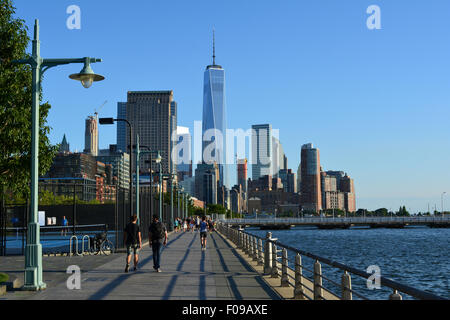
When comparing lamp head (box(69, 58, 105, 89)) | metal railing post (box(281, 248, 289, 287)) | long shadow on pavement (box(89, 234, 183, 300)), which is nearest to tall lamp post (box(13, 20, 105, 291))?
lamp head (box(69, 58, 105, 89))

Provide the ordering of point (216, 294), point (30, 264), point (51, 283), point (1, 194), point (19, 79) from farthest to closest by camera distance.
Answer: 1. point (1, 194)
2. point (19, 79)
3. point (51, 283)
4. point (30, 264)
5. point (216, 294)

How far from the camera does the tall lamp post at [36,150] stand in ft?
47.1

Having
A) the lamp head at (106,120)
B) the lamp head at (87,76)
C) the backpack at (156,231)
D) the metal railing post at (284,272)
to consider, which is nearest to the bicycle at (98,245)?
the lamp head at (106,120)

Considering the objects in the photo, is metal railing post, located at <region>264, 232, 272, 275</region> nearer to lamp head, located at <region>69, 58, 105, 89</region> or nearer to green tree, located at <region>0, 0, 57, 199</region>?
lamp head, located at <region>69, 58, 105, 89</region>

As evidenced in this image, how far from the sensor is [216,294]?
12984 mm

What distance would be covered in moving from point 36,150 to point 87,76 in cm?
250

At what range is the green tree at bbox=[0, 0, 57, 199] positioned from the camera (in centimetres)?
2084

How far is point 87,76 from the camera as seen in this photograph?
15.1 metres

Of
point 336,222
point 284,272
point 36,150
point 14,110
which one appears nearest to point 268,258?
point 284,272

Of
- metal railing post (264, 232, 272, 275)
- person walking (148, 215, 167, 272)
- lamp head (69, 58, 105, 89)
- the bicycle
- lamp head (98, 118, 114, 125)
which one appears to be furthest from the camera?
the bicycle
